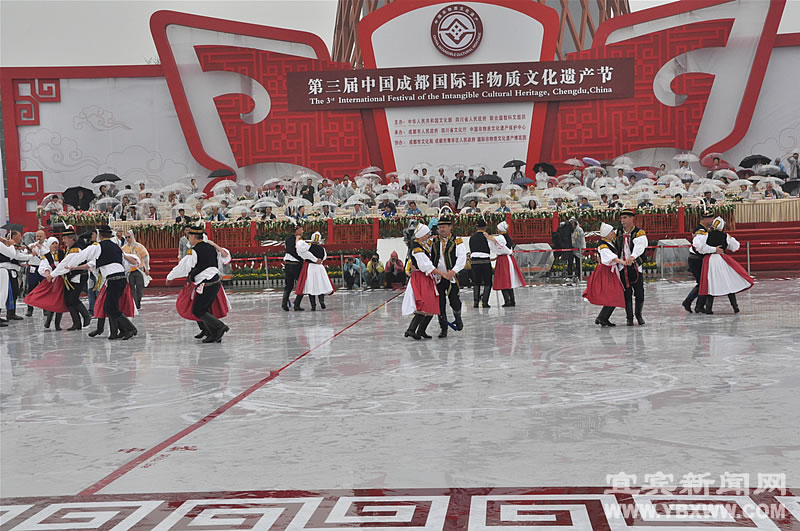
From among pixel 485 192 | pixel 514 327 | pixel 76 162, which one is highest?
pixel 76 162

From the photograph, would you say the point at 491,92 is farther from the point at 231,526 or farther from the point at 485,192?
the point at 231,526

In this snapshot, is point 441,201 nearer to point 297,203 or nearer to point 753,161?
point 297,203

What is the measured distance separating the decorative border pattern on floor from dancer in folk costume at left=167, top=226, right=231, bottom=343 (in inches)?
226

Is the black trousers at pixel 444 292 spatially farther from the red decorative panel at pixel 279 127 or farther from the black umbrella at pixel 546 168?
the red decorative panel at pixel 279 127

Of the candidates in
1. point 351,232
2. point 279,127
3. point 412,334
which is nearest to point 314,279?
point 412,334

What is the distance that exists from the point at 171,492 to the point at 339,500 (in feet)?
2.88

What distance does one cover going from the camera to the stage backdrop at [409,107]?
28422 millimetres

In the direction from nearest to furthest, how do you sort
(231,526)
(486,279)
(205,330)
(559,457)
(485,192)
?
(231,526)
(559,457)
(205,330)
(486,279)
(485,192)

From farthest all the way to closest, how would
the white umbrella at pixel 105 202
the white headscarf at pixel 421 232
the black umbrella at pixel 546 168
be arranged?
the black umbrella at pixel 546 168 < the white umbrella at pixel 105 202 < the white headscarf at pixel 421 232

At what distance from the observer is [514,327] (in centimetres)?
1081

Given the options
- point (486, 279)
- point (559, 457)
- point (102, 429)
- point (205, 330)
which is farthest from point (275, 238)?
point (559, 457)

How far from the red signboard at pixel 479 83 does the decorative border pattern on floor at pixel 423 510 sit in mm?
25274

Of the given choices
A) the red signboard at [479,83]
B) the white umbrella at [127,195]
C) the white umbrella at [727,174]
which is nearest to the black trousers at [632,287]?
the white umbrella at [727,174]

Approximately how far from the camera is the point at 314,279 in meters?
14.0
